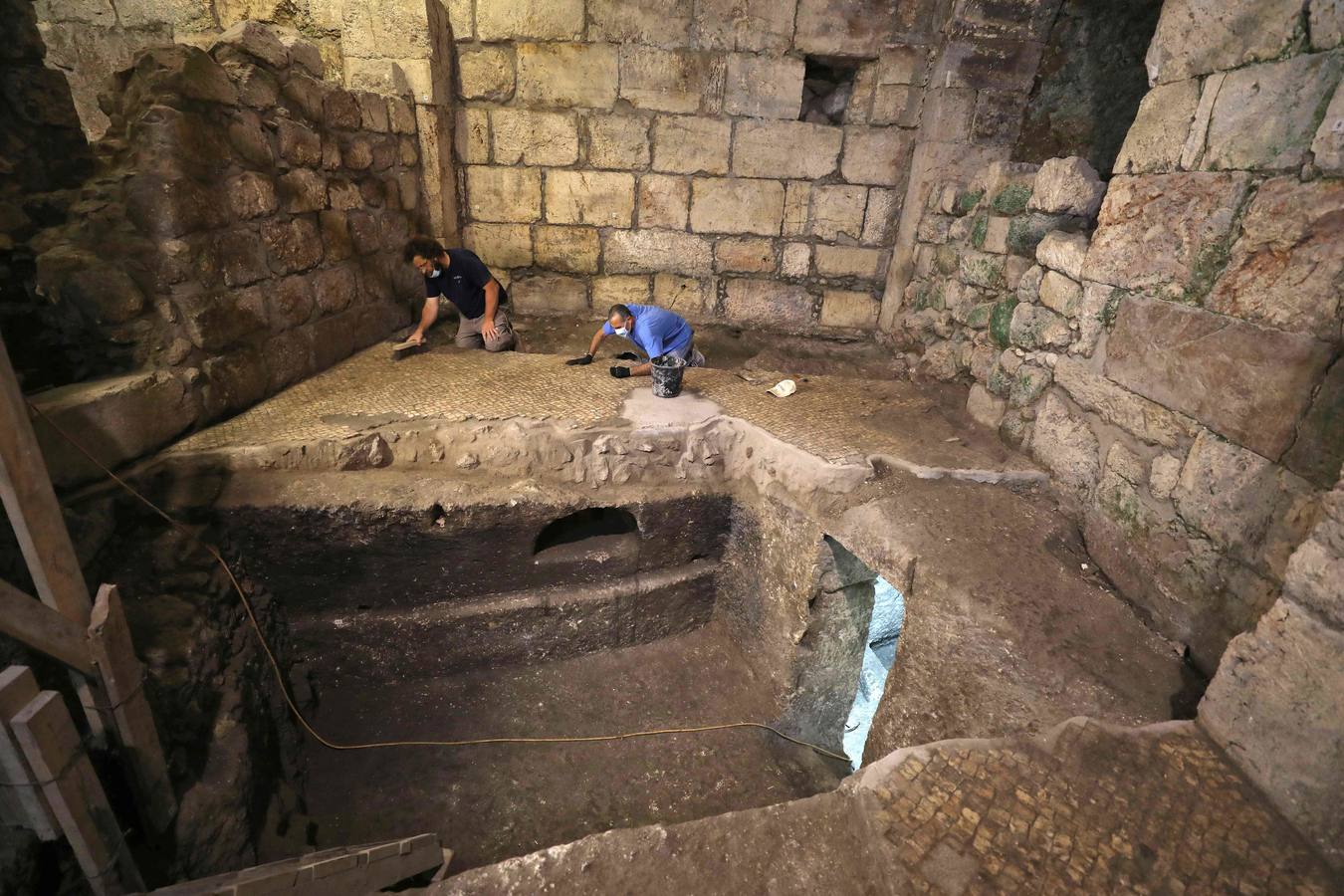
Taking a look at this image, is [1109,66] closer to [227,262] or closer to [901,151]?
[901,151]

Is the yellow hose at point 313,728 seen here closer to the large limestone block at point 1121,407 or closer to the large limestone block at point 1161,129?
the large limestone block at point 1121,407

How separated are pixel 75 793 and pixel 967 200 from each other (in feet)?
18.2

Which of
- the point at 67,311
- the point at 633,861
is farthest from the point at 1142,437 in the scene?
the point at 67,311

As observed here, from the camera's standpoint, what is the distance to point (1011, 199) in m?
3.94

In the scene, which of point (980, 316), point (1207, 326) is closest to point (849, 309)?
point (980, 316)

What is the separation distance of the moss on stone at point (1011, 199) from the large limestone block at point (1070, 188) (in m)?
0.22

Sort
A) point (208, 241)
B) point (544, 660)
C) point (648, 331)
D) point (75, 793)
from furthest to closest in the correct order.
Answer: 1. point (648, 331)
2. point (544, 660)
3. point (208, 241)
4. point (75, 793)

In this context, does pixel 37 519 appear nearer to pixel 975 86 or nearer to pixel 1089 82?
pixel 975 86

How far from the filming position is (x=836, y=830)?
1.60 meters

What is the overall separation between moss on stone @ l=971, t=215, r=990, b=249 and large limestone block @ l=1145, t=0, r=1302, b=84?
4.94 feet

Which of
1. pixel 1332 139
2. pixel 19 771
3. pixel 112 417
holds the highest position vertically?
pixel 1332 139

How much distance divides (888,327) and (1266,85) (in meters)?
3.40

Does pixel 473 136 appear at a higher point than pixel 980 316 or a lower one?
higher

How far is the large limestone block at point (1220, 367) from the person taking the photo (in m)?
2.06
